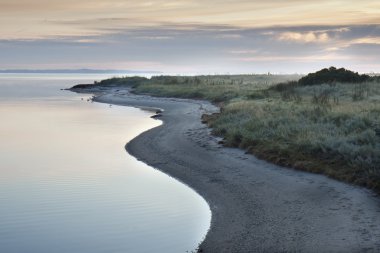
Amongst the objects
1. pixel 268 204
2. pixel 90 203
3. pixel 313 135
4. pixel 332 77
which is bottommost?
pixel 90 203

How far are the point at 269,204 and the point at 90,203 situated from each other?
18.9 feet

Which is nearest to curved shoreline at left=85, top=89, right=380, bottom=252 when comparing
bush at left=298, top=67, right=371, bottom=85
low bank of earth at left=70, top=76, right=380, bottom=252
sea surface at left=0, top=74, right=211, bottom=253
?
low bank of earth at left=70, top=76, right=380, bottom=252

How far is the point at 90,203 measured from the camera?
17047 mm

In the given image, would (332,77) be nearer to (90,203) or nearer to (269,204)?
(269,204)

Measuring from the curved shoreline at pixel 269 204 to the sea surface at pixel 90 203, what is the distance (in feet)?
2.21

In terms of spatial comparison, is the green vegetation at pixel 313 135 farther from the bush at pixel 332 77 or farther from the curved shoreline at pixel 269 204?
the bush at pixel 332 77

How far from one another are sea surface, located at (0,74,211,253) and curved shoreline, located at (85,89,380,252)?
0.67m

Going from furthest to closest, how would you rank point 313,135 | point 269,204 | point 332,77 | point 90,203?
1. point 332,77
2. point 313,135
3. point 90,203
4. point 269,204

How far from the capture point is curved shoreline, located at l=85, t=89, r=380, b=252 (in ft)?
40.3

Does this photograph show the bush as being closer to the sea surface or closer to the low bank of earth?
the sea surface

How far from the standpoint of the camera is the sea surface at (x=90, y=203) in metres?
13.1

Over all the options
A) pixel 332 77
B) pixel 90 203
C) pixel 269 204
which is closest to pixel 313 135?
pixel 269 204

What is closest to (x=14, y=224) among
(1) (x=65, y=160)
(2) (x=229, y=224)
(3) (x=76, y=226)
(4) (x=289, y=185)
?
(3) (x=76, y=226)

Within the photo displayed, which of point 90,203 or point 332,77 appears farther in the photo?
point 332,77
